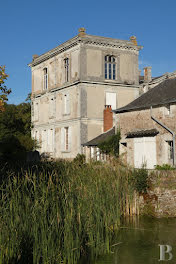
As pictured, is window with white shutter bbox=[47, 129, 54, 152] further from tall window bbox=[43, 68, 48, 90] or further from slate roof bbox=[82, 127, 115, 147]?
slate roof bbox=[82, 127, 115, 147]

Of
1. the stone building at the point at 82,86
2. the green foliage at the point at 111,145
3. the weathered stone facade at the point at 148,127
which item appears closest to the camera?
the weathered stone facade at the point at 148,127

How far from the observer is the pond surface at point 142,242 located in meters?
6.37

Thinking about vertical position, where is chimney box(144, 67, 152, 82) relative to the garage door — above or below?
above

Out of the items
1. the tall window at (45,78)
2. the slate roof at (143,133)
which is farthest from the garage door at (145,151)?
the tall window at (45,78)

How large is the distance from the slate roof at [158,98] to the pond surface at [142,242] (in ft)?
18.3

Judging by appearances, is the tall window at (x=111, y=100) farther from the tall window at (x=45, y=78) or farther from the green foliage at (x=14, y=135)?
the green foliage at (x=14, y=135)

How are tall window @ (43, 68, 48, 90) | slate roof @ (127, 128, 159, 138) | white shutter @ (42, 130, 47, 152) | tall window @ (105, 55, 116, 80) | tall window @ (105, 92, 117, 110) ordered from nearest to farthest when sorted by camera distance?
slate roof @ (127, 128, 159, 138) < tall window @ (105, 92, 117, 110) < tall window @ (105, 55, 116, 80) < white shutter @ (42, 130, 47, 152) < tall window @ (43, 68, 48, 90)

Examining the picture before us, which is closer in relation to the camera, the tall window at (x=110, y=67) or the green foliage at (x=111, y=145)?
the green foliage at (x=111, y=145)

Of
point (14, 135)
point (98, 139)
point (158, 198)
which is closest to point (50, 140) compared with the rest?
point (14, 135)

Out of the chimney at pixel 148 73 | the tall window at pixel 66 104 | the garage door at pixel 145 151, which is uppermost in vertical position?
the chimney at pixel 148 73

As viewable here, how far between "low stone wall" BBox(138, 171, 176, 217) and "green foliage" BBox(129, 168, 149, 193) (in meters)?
0.16

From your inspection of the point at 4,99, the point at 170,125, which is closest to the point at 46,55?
the point at 170,125

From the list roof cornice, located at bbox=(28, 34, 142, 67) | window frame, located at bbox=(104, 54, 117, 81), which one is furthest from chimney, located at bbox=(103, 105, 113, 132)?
roof cornice, located at bbox=(28, 34, 142, 67)

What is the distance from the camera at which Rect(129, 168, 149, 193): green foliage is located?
33.2 feet
